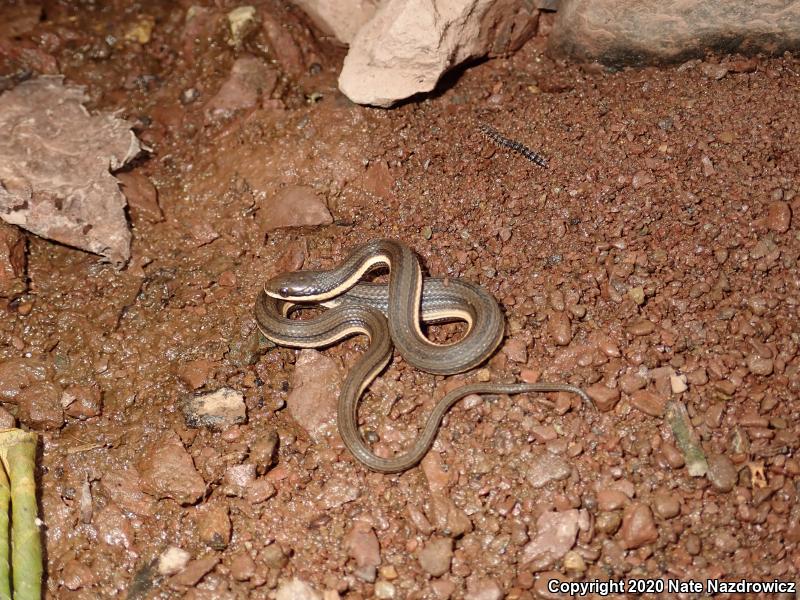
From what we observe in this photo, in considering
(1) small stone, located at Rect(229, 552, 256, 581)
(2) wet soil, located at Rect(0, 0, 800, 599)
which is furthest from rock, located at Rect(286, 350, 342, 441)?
(1) small stone, located at Rect(229, 552, 256, 581)

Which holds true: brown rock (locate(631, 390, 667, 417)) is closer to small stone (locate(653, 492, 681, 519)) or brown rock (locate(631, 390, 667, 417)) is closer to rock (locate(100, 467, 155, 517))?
small stone (locate(653, 492, 681, 519))

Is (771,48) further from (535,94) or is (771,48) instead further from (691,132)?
(535,94)

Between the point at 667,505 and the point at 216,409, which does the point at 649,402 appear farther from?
the point at 216,409

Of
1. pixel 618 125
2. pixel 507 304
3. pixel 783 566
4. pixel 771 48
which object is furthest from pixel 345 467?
pixel 771 48

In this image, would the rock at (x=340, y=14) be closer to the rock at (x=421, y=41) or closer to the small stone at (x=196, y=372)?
the rock at (x=421, y=41)

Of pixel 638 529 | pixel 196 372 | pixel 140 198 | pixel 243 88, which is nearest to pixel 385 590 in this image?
pixel 638 529

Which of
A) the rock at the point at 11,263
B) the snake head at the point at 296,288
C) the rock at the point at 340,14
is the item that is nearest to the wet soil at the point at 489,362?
the rock at the point at 11,263
